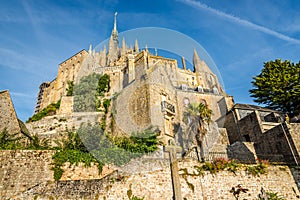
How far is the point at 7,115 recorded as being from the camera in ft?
58.4

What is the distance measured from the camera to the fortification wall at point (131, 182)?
11.1 m

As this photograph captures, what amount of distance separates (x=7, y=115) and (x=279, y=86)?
2777cm

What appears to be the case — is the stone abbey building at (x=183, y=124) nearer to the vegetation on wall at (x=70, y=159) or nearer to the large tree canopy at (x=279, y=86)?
the large tree canopy at (x=279, y=86)

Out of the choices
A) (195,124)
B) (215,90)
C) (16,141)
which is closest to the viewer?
(16,141)

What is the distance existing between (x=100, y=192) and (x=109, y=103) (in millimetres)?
17227

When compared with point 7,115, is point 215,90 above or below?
above

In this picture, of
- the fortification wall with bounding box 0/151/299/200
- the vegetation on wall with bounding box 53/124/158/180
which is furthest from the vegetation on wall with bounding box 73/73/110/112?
the fortification wall with bounding box 0/151/299/200

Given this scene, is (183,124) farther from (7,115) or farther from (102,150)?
(7,115)

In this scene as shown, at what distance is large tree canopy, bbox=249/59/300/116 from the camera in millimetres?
24344

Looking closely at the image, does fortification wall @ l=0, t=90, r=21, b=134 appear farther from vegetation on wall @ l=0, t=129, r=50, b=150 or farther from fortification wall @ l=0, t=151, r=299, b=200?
fortification wall @ l=0, t=151, r=299, b=200

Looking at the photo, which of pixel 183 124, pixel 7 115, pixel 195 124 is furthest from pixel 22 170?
pixel 183 124

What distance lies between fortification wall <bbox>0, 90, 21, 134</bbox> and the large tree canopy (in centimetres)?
2595

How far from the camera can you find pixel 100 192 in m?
11.2

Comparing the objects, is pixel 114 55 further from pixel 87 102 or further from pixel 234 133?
pixel 234 133
